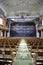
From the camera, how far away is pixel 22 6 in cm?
2503

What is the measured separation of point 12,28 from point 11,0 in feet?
15.9

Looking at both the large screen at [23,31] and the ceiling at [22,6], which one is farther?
the ceiling at [22,6]

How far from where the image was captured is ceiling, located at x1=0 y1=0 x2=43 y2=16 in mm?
22791

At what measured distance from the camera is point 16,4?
23984mm

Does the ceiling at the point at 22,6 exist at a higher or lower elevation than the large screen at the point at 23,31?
higher

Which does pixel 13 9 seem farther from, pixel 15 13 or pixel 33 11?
pixel 33 11

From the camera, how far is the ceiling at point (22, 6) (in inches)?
897

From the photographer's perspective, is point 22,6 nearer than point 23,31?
No

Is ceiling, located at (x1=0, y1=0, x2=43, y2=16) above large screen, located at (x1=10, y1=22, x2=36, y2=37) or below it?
above

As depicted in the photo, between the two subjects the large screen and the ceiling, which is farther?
the ceiling

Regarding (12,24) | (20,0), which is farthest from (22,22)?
(20,0)

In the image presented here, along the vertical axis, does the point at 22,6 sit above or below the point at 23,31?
above

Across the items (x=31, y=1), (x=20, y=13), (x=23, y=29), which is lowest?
(x=23, y=29)

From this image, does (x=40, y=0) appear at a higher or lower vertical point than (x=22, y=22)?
higher
